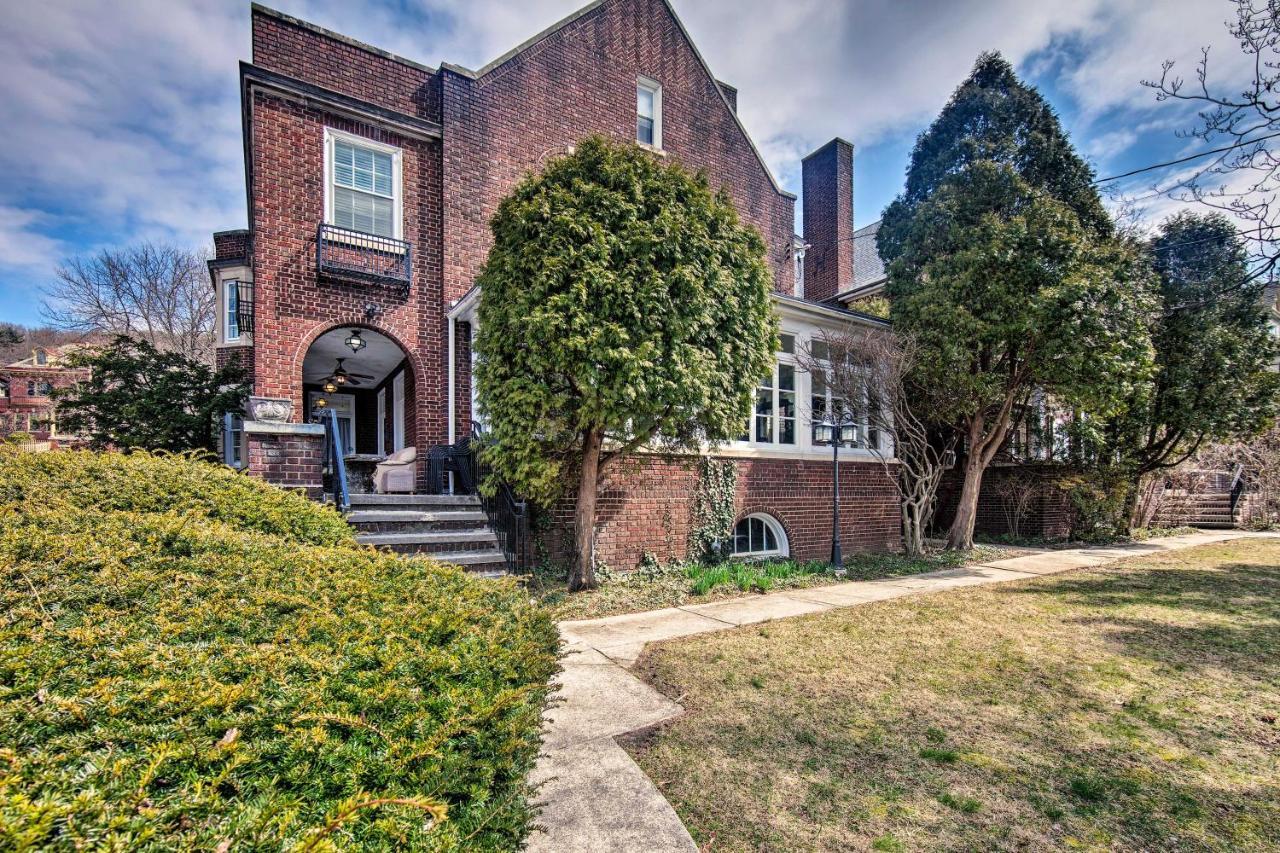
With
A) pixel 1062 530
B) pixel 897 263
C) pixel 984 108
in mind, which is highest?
pixel 984 108

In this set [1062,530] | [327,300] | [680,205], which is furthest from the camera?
[1062,530]

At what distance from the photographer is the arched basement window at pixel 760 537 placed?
942 centimetres

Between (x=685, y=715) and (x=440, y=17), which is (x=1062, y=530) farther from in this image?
(x=440, y=17)

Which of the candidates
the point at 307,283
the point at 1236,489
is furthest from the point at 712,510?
the point at 1236,489

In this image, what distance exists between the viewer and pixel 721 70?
557 inches

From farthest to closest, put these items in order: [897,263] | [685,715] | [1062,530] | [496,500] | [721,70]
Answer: [721,70] → [1062,530] → [897,263] → [496,500] → [685,715]

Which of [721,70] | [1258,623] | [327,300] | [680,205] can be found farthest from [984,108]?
[327,300]

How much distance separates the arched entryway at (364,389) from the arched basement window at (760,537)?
5.54m

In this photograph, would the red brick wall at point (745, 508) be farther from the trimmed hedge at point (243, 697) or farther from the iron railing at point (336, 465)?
the trimmed hedge at point (243, 697)

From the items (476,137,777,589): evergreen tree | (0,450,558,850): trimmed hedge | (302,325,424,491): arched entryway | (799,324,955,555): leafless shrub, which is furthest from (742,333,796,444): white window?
(0,450,558,850): trimmed hedge

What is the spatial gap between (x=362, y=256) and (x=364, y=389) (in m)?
5.83

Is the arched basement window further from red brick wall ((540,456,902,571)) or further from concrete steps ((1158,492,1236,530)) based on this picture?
concrete steps ((1158,492,1236,530))

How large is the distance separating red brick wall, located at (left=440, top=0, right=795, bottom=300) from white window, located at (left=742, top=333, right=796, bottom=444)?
338 centimetres

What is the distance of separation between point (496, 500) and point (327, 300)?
423cm
